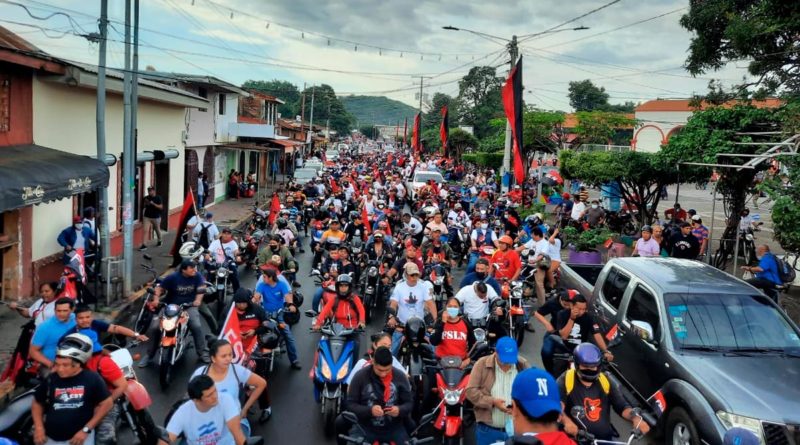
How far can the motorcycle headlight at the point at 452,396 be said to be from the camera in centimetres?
627

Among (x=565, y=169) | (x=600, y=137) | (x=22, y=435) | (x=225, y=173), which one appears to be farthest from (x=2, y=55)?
(x=600, y=137)

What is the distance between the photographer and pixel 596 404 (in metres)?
5.49

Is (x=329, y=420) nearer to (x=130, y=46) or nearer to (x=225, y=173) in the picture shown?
(x=130, y=46)

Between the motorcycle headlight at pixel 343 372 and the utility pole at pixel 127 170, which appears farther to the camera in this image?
A: the utility pole at pixel 127 170

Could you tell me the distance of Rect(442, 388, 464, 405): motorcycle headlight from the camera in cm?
627

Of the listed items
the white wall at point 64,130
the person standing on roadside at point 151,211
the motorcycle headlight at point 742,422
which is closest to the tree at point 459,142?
the white wall at point 64,130

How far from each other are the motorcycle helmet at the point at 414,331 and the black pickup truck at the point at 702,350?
7.56 feet

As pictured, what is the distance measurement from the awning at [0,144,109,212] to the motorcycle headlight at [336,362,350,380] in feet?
18.6

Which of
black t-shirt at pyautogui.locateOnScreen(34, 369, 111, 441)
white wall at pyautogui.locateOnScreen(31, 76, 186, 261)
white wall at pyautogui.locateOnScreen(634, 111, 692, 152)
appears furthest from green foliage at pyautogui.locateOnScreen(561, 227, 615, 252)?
white wall at pyautogui.locateOnScreen(634, 111, 692, 152)

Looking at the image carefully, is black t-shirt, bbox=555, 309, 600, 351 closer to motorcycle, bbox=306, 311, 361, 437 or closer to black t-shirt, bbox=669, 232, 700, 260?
motorcycle, bbox=306, 311, 361, 437

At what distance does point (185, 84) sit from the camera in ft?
92.1

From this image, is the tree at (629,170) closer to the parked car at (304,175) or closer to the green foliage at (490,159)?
the parked car at (304,175)

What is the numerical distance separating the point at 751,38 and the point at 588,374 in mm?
15162

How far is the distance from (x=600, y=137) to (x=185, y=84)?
21.4m
